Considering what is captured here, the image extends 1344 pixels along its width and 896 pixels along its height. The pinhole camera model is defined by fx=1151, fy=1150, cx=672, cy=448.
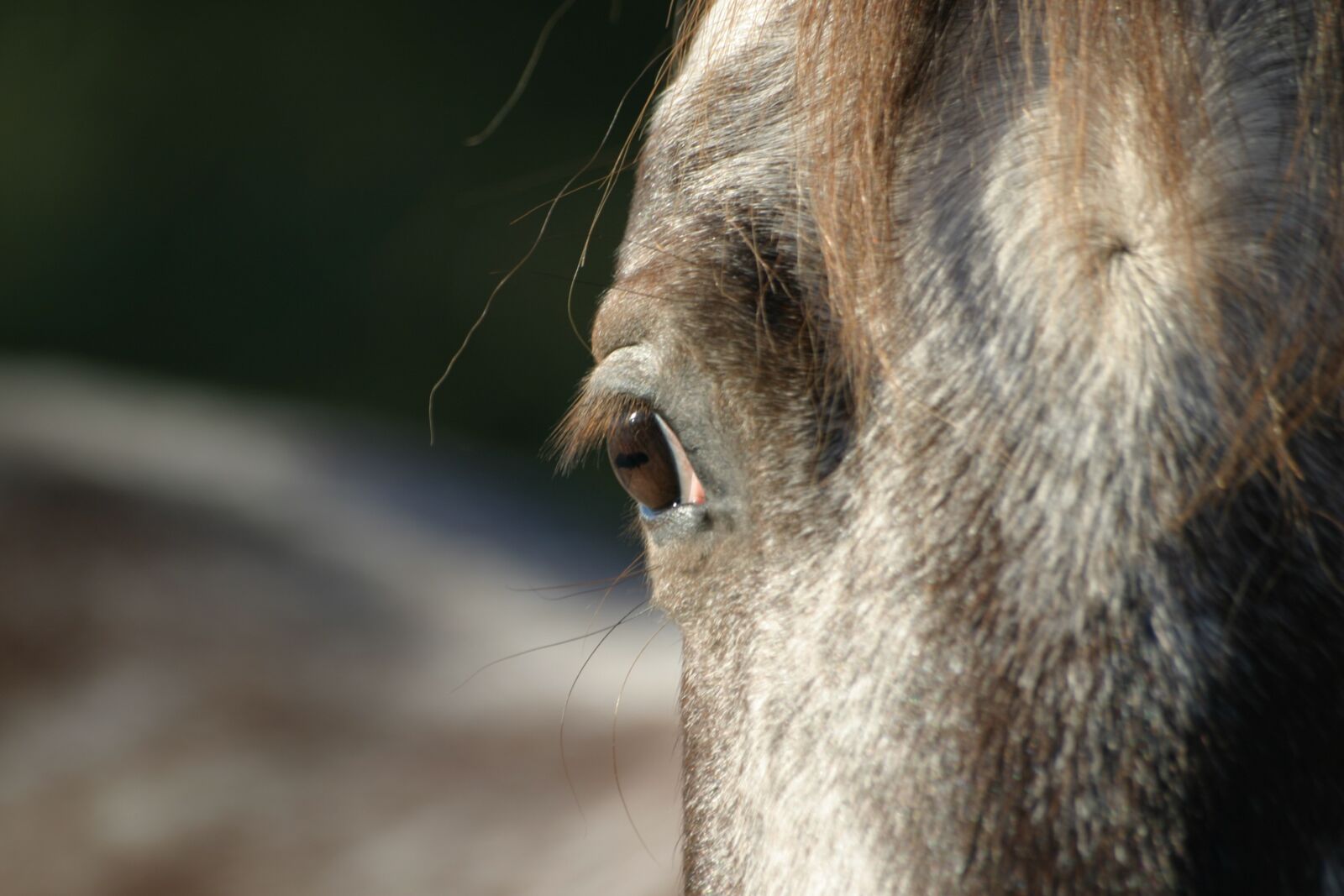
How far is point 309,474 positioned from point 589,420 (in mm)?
1387

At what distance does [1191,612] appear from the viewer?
347 millimetres

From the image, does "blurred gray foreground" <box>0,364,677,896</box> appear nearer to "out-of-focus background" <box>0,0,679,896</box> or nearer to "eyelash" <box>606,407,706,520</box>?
"out-of-focus background" <box>0,0,679,896</box>

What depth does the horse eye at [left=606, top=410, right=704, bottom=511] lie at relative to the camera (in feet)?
1.99

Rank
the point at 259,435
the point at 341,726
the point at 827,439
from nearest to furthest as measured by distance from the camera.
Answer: the point at 827,439
the point at 341,726
the point at 259,435

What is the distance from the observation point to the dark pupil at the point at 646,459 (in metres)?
0.61

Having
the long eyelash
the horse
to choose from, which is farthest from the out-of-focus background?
the horse

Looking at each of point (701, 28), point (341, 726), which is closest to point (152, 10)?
point (341, 726)

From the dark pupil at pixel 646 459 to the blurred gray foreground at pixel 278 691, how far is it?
85 centimetres

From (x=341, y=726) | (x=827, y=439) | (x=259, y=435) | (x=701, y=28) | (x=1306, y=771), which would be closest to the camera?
(x=1306, y=771)

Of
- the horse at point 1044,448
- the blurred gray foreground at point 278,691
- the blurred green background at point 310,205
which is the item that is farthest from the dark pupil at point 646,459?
the blurred green background at point 310,205

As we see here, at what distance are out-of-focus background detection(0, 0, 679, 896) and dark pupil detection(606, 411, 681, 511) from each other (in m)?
0.30

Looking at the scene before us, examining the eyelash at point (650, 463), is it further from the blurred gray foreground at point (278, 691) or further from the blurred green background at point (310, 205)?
the blurred green background at point (310, 205)

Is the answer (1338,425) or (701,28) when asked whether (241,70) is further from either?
(1338,425)

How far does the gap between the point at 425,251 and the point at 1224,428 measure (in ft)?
6.90
